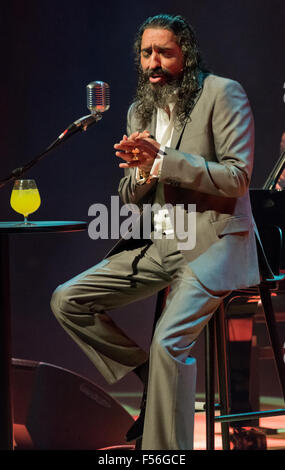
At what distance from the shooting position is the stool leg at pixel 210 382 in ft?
7.93

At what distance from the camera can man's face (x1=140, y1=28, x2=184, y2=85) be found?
2.51 meters

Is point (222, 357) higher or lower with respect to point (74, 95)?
lower

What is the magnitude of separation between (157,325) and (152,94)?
2.99ft

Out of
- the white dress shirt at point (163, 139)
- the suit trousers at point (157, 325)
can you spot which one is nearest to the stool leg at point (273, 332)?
the suit trousers at point (157, 325)

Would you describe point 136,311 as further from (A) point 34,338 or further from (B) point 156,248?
(B) point 156,248

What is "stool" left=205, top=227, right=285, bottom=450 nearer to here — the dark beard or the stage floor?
the stage floor

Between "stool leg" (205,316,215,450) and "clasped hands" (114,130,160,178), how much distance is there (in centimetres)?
66

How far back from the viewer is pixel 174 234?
2.46 meters

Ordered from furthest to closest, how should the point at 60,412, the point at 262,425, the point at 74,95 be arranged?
the point at 74,95 → the point at 262,425 → the point at 60,412

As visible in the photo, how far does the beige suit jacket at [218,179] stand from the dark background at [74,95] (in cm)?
154

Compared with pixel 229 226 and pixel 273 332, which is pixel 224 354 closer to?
pixel 273 332

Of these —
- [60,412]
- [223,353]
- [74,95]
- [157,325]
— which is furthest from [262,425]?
[74,95]

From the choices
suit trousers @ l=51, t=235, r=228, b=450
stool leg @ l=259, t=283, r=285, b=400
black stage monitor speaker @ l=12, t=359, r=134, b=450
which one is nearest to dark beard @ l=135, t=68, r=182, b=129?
suit trousers @ l=51, t=235, r=228, b=450

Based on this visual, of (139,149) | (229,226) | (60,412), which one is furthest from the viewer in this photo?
(60,412)
